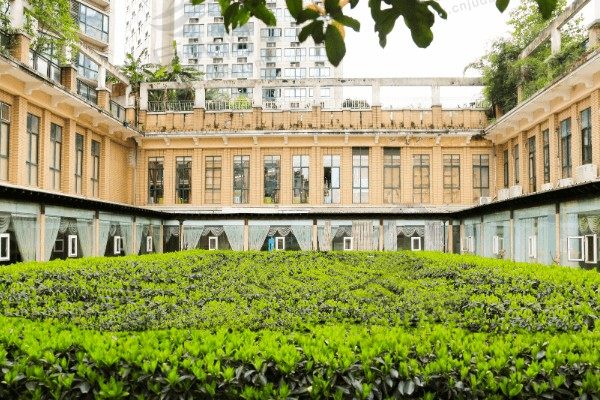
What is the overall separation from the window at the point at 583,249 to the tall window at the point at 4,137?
1664 centimetres

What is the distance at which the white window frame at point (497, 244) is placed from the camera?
20500 mm

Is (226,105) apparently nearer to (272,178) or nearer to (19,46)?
(272,178)

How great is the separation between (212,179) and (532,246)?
16.6 meters

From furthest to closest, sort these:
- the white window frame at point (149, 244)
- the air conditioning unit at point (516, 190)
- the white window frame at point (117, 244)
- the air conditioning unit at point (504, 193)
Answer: the air conditioning unit at point (504, 193), the white window frame at point (149, 244), the air conditioning unit at point (516, 190), the white window frame at point (117, 244)

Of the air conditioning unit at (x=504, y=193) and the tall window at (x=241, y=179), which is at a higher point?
the tall window at (x=241, y=179)

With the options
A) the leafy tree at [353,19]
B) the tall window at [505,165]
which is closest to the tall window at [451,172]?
the tall window at [505,165]

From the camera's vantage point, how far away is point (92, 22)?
39.1 meters

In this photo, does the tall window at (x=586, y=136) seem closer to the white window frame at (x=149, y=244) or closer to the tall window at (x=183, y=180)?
the white window frame at (x=149, y=244)

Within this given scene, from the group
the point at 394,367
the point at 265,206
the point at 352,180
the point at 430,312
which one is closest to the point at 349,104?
the point at 352,180

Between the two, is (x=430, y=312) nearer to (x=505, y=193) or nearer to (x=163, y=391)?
(x=163, y=391)

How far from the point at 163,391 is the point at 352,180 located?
25.4 metres

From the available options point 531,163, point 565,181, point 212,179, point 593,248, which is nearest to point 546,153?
point 531,163

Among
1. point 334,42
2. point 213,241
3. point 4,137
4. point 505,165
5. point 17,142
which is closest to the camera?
point 334,42

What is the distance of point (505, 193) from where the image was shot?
1030 inches
